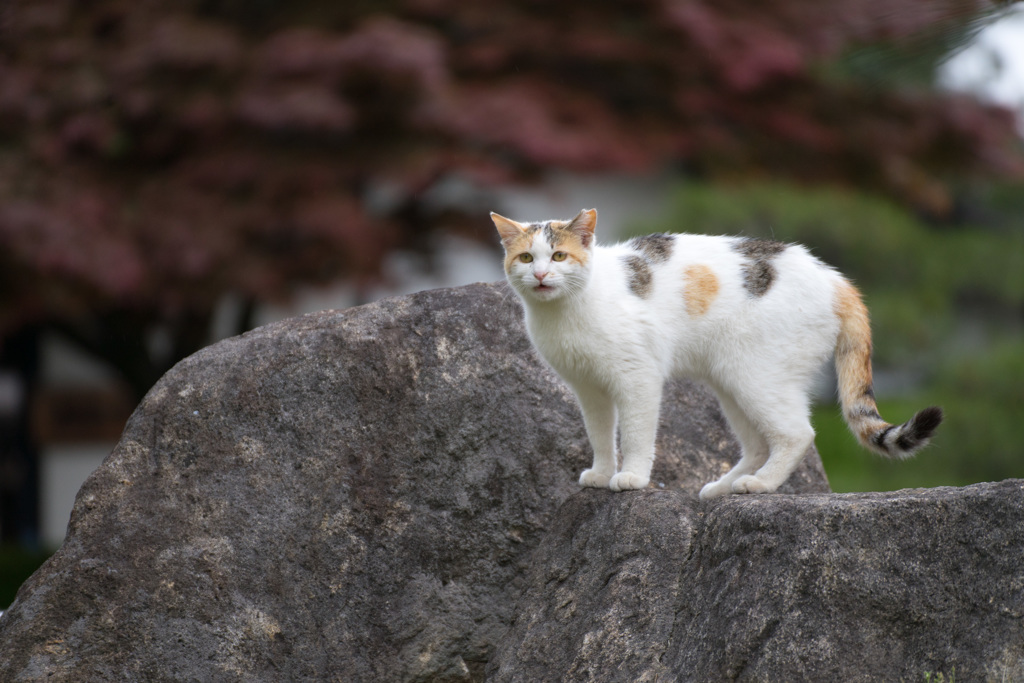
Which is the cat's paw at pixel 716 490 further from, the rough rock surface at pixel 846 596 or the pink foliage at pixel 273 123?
the pink foliage at pixel 273 123

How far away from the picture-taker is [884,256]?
7.04m

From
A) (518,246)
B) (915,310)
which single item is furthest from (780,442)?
(915,310)

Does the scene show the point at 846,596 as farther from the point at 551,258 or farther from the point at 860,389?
the point at 551,258

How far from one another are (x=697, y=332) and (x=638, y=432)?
1.09ft

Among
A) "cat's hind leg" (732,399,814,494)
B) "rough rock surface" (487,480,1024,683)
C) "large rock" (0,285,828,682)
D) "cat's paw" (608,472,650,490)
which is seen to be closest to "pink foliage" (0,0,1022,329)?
"large rock" (0,285,828,682)

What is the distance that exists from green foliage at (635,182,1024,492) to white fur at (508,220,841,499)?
3374 mm

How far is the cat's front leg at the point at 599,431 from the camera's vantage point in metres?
2.99

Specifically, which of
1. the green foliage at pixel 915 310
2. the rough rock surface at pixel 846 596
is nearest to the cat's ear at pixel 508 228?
the rough rock surface at pixel 846 596

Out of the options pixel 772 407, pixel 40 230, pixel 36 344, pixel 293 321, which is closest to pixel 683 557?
pixel 772 407

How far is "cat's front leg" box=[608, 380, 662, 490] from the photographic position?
9.30 ft

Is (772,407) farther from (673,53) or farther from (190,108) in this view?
(673,53)

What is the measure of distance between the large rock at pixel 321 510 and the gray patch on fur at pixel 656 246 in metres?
0.55

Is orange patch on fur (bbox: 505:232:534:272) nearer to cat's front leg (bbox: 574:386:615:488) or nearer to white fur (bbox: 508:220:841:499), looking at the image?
white fur (bbox: 508:220:841:499)

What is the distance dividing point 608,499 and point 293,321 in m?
1.23
